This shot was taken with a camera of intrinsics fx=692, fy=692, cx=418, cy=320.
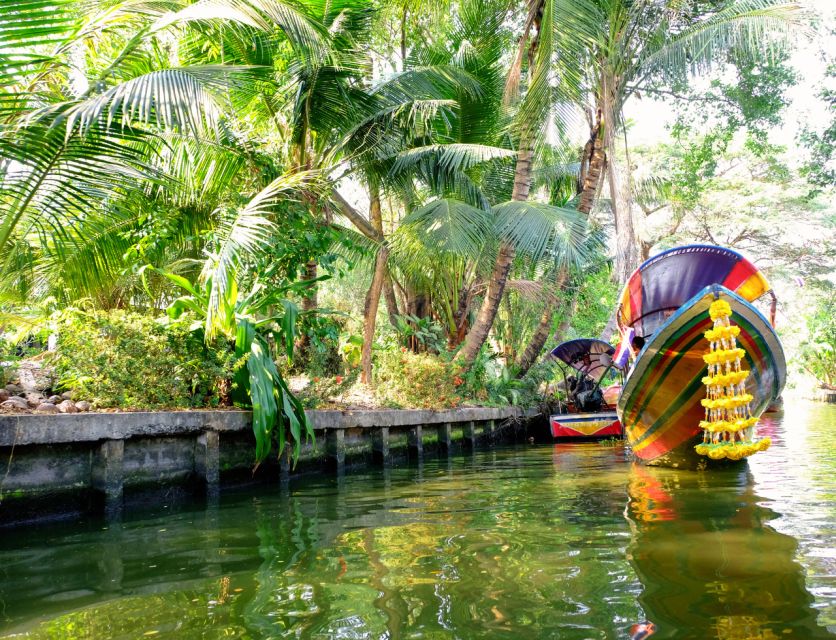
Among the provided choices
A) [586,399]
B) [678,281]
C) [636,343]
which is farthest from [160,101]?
[586,399]

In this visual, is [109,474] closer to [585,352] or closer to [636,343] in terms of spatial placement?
[636,343]

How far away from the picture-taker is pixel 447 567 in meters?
3.51

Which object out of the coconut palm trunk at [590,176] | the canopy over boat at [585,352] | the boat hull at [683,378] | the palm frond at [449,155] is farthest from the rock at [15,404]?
the canopy over boat at [585,352]

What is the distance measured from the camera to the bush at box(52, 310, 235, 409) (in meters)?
6.01

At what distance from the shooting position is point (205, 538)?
450 centimetres

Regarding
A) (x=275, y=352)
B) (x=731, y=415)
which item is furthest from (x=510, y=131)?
(x=731, y=415)

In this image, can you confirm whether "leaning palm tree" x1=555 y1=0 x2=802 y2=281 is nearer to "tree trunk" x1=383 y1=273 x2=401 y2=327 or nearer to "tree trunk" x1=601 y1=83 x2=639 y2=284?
"tree trunk" x1=601 y1=83 x2=639 y2=284

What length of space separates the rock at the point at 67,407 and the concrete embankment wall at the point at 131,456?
1.81ft

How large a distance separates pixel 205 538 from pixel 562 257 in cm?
784

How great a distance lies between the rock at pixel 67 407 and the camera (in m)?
5.74

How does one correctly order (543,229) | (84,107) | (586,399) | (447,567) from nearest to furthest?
(447,567)
(84,107)
(543,229)
(586,399)

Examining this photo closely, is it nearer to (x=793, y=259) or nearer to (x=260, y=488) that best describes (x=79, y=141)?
(x=260, y=488)

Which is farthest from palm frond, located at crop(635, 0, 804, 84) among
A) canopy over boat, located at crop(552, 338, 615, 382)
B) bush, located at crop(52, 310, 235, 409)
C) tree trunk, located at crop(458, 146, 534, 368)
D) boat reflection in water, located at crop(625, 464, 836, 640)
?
bush, located at crop(52, 310, 235, 409)

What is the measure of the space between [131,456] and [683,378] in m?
5.61
